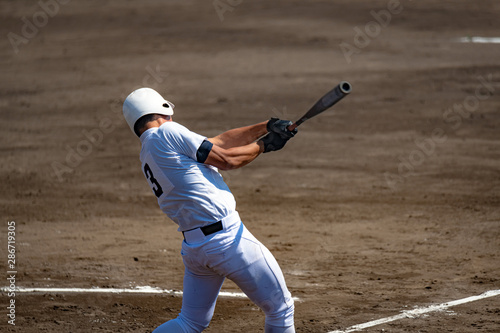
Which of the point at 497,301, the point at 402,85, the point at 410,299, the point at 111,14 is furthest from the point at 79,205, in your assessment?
the point at 111,14

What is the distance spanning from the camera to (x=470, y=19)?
17.4 m

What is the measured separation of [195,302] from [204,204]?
741mm

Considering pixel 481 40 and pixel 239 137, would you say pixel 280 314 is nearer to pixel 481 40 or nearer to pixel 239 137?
pixel 239 137

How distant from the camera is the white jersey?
173 inches

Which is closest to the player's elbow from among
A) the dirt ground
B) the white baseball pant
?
the white baseball pant

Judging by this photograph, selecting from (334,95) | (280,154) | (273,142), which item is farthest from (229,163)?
(280,154)

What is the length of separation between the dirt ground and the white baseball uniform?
1.53 m

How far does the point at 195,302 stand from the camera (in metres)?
4.67

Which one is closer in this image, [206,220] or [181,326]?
[206,220]

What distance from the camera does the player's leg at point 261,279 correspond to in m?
4.40

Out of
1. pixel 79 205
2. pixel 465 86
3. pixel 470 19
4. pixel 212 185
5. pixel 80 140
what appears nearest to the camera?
pixel 212 185

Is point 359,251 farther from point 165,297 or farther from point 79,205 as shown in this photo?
point 79,205

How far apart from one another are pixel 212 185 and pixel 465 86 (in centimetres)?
1025

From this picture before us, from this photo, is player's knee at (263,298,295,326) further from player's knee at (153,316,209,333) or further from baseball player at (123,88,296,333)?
player's knee at (153,316,209,333)
